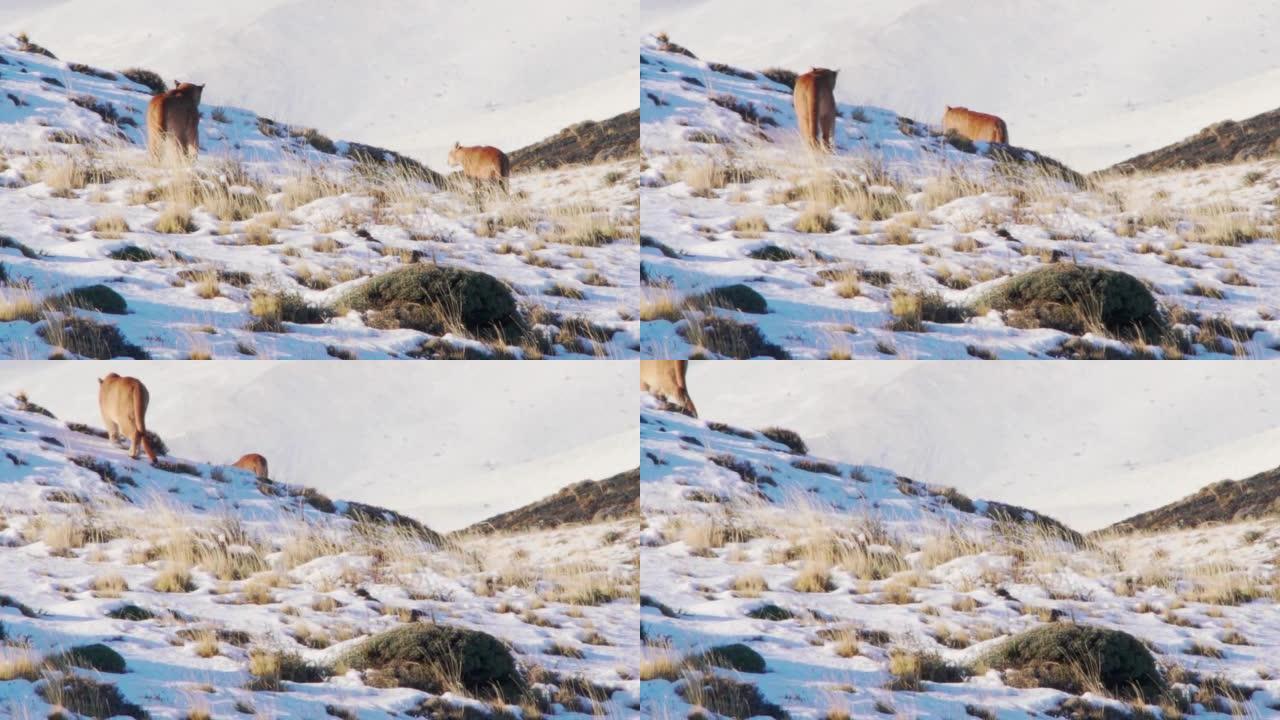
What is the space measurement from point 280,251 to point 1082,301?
25.1 feet

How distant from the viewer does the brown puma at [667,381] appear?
17031mm

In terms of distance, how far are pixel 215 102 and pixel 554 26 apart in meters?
56.4

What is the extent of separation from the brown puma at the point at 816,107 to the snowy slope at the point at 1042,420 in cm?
296

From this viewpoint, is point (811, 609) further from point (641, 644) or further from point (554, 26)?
point (554, 26)

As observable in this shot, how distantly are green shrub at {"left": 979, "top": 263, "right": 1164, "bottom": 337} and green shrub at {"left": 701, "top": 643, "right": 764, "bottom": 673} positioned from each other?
4050mm

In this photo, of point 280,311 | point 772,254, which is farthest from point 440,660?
point 772,254

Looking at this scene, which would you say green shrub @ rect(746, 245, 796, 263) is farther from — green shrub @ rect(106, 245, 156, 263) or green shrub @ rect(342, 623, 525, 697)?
green shrub @ rect(106, 245, 156, 263)

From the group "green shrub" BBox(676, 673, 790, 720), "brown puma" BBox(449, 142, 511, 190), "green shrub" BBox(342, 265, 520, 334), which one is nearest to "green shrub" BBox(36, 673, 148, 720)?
"green shrub" BBox(342, 265, 520, 334)

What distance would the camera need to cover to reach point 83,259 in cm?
1574

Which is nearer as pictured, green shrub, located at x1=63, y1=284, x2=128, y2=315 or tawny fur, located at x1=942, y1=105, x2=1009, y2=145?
green shrub, located at x1=63, y1=284, x2=128, y2=315

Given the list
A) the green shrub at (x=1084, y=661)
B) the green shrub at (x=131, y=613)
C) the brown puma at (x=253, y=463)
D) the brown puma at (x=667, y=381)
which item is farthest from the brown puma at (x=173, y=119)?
the green shrub at (x=1084, y=661)

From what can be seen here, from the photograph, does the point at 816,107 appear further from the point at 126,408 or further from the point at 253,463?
the point at 126,408

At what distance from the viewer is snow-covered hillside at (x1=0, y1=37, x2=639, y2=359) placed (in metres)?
14.3

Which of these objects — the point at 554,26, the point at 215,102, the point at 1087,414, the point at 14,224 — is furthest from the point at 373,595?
the point at 554,26
